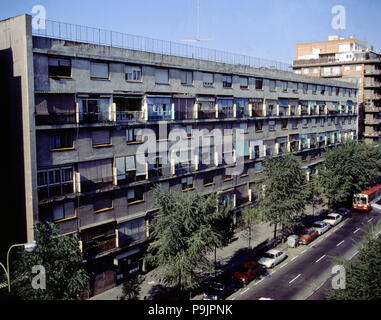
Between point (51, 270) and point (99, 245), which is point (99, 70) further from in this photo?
point (51, 270)

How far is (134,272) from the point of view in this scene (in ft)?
103

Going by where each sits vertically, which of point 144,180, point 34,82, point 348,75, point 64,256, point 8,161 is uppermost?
point 348,75

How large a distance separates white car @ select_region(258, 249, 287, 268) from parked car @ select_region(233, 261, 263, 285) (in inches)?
39.8

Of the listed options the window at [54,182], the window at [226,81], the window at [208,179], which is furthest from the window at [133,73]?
the window at [208,179]

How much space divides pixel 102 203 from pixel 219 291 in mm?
11478

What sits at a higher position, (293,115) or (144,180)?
(293,115)

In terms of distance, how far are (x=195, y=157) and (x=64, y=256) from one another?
62.2 ft

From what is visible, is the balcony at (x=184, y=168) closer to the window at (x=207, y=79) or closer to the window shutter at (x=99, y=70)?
the window at (x=207, y=79)

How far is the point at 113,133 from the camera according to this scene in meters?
29.0

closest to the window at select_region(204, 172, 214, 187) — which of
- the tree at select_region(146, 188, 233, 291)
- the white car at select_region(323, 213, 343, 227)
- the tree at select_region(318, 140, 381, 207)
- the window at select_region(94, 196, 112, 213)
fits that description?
the tree at select_region(146, 188, 233, 291)

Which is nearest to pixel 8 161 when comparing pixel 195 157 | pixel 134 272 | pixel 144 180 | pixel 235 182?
pixel 144 180

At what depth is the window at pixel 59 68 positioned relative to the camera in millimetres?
25047

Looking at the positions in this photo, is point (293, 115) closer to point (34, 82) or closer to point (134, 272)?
point (134, 272)

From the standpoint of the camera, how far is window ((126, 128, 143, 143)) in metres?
30.3
